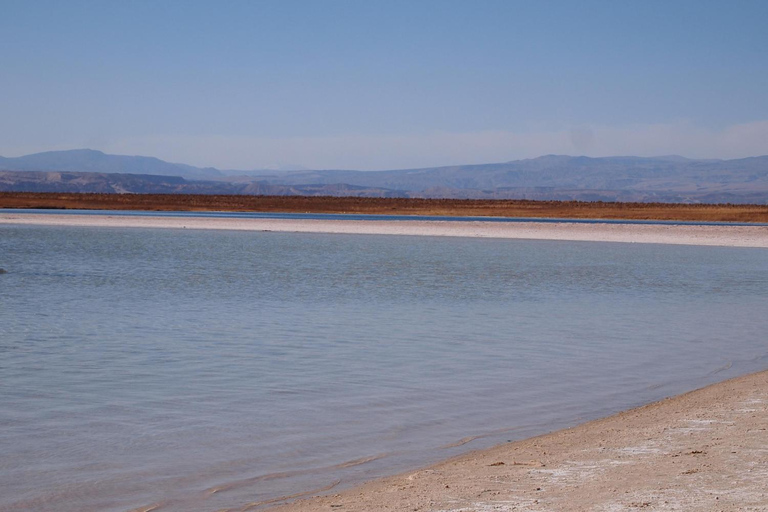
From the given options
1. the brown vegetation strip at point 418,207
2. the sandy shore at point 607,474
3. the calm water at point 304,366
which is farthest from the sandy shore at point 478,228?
the sandy shore at point 607,474

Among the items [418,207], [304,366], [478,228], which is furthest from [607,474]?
[418,207]

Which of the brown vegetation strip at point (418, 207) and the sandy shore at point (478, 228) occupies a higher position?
the brown vegetation strip at point (418, 207)

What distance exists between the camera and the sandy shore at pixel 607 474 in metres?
5.06

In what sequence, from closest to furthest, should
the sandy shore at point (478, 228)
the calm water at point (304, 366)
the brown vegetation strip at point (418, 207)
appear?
the calm water at point (304, 366) → the sandy shore at point (478, 228) → the brown vegetation strip at point (418, 207)

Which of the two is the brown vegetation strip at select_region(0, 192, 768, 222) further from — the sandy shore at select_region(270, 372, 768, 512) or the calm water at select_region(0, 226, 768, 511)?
the sandy shore at select_region(270, 372, 768, 512)

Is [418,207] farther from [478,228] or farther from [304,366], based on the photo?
[304,366]

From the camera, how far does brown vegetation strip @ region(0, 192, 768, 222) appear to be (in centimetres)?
6688

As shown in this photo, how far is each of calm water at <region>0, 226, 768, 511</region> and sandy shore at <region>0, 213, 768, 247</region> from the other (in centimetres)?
2100

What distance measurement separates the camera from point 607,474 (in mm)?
5680

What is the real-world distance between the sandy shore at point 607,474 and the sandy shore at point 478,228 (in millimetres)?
34939

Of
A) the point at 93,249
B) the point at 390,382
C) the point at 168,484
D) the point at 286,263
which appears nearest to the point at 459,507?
the point at 168,484

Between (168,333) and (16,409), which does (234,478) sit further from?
(168,333)

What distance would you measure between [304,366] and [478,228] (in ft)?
131

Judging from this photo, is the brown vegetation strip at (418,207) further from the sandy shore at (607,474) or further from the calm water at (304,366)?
the sandy shore at (607,474)
